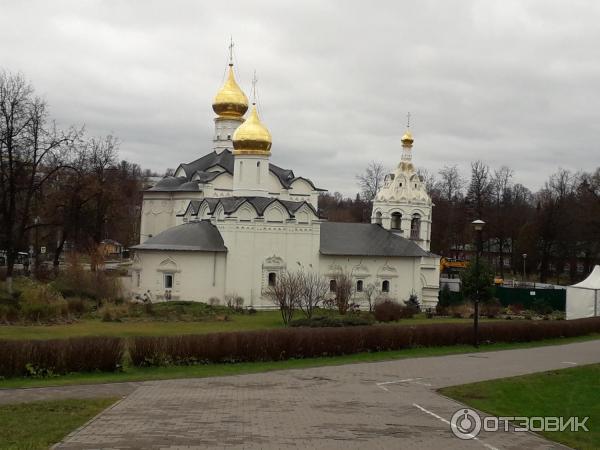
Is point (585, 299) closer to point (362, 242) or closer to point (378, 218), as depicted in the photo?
point (362, 242)

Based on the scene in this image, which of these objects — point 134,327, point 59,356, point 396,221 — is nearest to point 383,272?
point 396,221

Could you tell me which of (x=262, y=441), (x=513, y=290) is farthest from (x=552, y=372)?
(x=513, y=290)

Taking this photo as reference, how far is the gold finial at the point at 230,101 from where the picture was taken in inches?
1645

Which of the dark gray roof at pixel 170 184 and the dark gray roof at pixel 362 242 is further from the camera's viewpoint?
the dark gray roof at pixel 170 184

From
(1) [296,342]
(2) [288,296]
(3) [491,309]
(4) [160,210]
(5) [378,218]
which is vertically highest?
(4) [160,210]

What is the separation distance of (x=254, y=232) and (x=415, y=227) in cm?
1027

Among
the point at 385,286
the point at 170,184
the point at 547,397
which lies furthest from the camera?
the point at 170,184

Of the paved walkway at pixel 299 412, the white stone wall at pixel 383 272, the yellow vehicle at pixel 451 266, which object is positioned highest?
the yellow vehicle at pixel 451 266

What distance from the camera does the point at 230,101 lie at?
137 ft

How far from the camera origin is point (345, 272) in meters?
36.2

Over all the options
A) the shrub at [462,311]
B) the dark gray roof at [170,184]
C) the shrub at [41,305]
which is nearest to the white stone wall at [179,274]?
the shrub at [41,305]

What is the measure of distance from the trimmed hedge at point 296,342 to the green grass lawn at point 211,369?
200 millimetres

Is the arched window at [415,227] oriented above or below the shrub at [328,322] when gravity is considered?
above

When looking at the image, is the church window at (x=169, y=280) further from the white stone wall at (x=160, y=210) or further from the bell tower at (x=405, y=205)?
the bell tower at (x=405, y=205)
